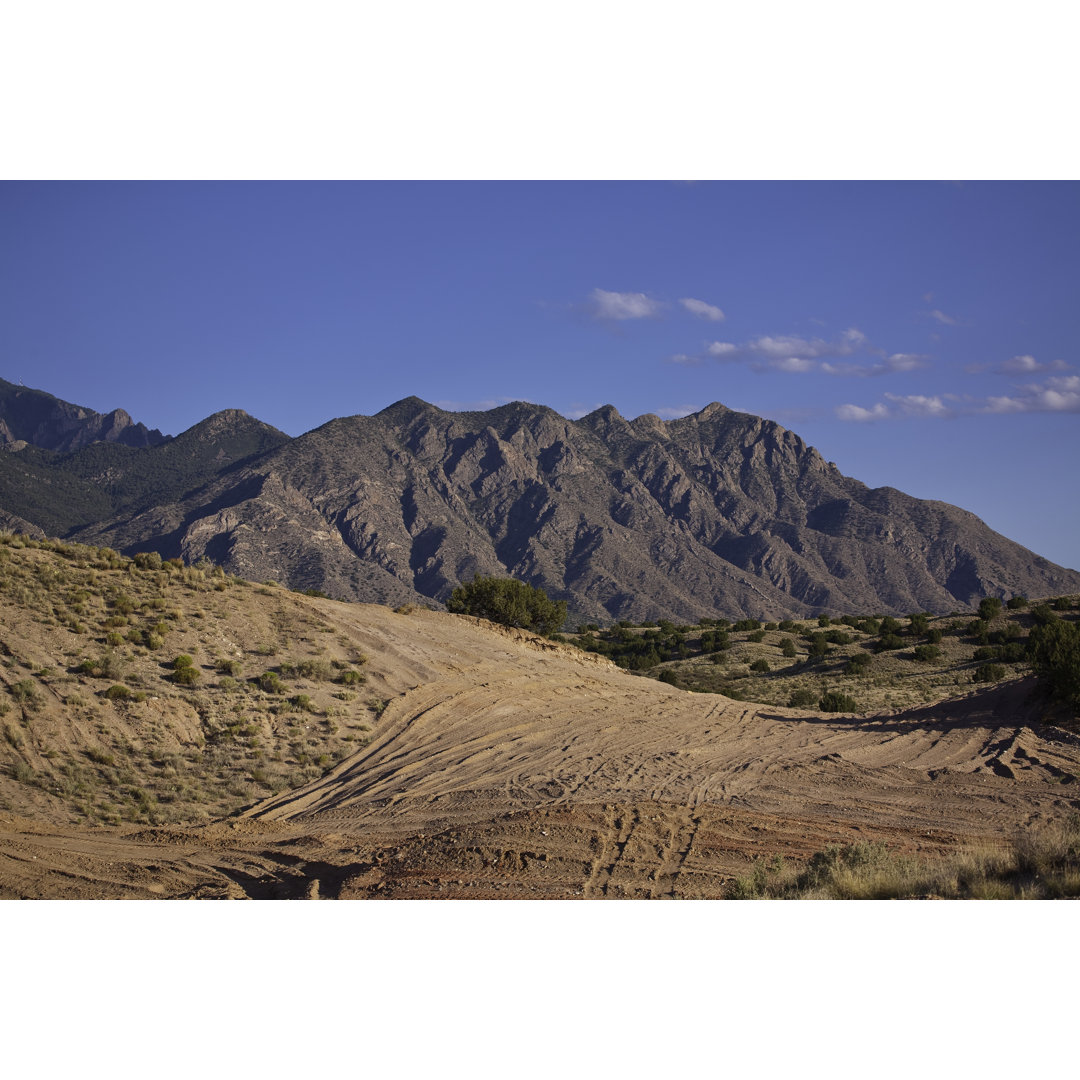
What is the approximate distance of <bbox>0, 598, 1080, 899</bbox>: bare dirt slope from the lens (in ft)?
39.8

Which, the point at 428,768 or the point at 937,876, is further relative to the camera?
the point at 428,768

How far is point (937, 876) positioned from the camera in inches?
383

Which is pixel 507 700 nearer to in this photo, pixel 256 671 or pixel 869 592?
pixel 256 671

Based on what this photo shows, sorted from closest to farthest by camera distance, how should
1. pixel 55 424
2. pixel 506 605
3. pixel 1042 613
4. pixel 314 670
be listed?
1. pixel 314 670
2. pixel 506 605
3. pixel 1042 613
4. pixel 55 424

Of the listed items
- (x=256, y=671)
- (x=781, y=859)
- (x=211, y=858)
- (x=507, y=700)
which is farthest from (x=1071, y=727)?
(x=256, y=671)

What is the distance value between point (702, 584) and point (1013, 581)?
52.4 meters

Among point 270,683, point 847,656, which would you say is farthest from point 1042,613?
point 270,683

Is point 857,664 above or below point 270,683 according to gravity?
above

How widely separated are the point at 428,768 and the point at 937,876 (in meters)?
11.5

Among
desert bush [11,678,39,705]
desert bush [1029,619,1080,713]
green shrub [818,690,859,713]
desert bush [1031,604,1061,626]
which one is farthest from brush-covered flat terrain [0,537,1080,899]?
desert bush [1031,604,1061,626]

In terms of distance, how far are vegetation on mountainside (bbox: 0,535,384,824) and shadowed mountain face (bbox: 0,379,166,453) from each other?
506 ft

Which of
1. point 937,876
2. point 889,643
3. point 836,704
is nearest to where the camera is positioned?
point 937,876

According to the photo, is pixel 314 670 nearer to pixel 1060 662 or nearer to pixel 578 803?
pixel 578 803

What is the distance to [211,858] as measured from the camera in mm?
13578
